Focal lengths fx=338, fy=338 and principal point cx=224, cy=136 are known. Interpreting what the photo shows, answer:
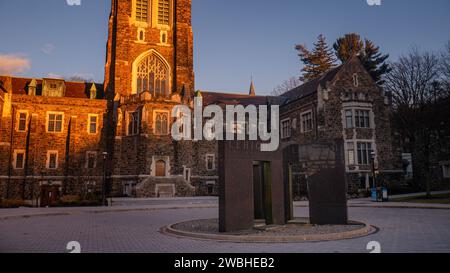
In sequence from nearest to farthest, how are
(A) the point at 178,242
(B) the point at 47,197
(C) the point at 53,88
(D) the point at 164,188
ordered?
(A) the point at 178,242
(B) the point at 47,197
(D) the point at 164,188
(C) the point at 53,88

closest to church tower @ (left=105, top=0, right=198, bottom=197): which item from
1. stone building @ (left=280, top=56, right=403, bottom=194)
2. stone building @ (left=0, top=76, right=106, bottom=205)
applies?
stone building @ (left=0, top=76, right=106, bottom=205)

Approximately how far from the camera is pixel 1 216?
653 inches

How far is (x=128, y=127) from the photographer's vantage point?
36.4 meters

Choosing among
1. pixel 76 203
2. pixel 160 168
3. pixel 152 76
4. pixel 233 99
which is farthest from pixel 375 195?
pixel 152 76

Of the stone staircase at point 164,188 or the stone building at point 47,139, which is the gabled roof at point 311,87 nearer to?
the stone staircase at point 164,188

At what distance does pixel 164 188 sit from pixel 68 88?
704 inches

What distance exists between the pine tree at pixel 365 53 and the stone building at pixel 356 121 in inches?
639

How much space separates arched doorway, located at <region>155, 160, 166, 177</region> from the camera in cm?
3519

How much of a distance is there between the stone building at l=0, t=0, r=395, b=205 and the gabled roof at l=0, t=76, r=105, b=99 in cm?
19

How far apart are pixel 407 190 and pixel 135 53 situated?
33.6 metres

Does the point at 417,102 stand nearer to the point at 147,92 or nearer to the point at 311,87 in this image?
the point at 311,87

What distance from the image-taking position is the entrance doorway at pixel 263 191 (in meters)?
12.6

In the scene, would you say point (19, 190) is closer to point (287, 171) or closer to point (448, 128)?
point (287, 171)

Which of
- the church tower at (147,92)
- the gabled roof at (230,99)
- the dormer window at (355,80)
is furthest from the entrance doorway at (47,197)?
the dormer window at (355,80)
